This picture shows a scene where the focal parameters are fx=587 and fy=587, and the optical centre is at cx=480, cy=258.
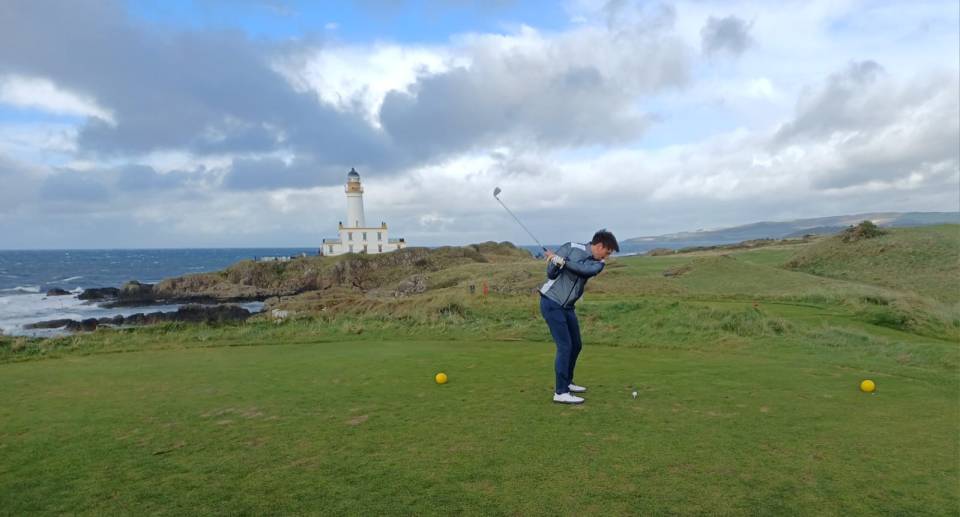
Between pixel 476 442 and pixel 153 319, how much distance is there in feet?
115

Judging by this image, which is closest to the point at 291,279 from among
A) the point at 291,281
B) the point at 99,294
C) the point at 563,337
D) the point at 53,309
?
the point at 291,281

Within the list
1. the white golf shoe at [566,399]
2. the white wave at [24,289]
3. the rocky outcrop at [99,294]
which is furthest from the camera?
the white wave at [24,289]

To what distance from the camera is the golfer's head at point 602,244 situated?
24.9 ft

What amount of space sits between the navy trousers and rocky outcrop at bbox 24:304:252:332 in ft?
82.8

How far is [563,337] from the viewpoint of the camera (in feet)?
25.6

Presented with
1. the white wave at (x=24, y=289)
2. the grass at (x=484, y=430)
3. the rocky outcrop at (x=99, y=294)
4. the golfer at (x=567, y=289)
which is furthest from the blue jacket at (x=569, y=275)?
the white wave at (x=24, y=289)

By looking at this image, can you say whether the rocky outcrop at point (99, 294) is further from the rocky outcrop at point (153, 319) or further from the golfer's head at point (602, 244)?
the golfer's head at point (602, 244)

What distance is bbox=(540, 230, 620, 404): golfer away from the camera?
298 inches

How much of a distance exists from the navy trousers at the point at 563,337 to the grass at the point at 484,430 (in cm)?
47

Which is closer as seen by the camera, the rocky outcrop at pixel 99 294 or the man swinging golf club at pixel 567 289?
the man swinging golf club at pixel 567 289

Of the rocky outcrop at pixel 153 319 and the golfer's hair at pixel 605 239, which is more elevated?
the golfer's hair at pixel 605 239

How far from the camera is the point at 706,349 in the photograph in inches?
508

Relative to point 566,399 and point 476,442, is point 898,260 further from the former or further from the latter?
point 476,442

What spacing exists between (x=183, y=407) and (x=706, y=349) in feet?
33.8
